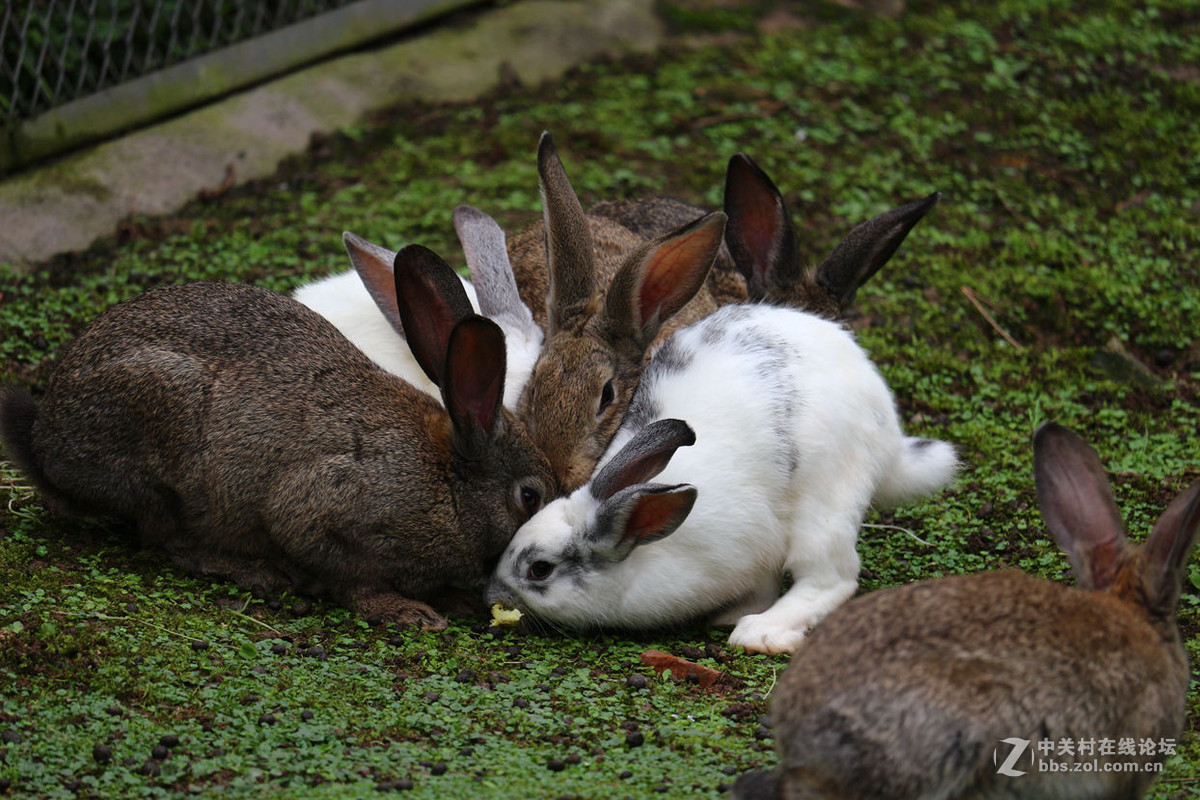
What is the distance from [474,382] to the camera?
16.4 feet

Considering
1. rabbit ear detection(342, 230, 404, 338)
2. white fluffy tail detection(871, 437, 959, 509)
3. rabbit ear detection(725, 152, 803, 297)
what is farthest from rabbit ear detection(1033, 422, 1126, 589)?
rabbit ear detection(342, 230, 404, 338)

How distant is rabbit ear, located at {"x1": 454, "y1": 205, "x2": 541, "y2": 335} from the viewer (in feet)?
19.7

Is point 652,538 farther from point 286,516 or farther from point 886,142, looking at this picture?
point 886,142

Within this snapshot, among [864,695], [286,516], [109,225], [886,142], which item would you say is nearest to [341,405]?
[286,516]

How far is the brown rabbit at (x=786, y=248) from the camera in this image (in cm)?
632

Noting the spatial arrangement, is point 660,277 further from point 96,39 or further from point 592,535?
point 96,39

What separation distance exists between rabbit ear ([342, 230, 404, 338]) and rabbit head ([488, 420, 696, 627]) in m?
1.28

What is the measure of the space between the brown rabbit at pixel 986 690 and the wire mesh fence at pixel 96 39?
21.0 ft

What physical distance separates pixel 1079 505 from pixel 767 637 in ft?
4.38

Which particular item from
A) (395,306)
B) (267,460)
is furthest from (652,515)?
(395,306)

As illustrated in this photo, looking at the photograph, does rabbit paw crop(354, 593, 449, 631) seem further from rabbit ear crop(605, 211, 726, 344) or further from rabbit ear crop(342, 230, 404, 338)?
rabbit ear crop(605, 211, 726, 344)

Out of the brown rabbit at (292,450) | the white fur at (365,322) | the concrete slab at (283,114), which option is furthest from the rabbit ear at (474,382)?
the concrete slab at (283,114)

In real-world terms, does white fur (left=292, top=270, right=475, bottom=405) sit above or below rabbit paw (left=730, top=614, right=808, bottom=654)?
above

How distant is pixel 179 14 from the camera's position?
8.66 meters
